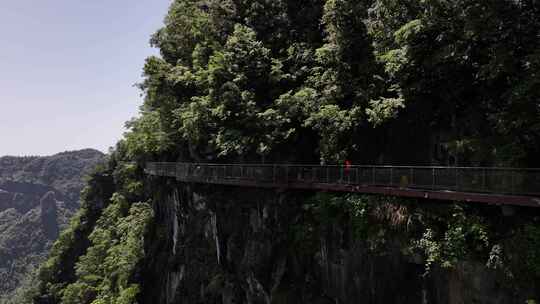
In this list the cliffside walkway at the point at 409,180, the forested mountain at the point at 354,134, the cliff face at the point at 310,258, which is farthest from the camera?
the forested mountain at the point at 354,134

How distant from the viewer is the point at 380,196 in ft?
48.8

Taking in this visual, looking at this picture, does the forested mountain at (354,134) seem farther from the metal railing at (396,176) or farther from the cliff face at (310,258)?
the metal railing at (396,176)

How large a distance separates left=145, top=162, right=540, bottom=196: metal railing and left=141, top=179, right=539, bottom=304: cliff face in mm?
786

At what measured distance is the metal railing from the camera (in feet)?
36.6

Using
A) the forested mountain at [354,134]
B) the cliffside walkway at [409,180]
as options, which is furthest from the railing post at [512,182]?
the forested mountain at [354,134]

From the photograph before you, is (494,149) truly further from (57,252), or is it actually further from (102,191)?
(102,191)

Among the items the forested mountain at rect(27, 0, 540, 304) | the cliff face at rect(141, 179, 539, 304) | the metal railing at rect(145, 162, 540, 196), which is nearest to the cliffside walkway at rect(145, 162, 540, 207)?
the metal railing at rect(145, 162, 540, 196)

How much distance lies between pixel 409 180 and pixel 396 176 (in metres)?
0.60

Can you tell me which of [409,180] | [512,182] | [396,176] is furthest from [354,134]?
A: [512,182]

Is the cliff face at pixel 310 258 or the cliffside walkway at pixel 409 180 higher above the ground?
the cliffside walkway at pixel 409 180

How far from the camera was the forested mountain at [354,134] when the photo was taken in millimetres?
11797

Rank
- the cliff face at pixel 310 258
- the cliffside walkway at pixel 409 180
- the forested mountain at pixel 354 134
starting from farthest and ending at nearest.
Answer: the forested mountain at pixel 354 134 → the cliff face at pixel 310 258 → the cliffside walkway at pixel 409 180

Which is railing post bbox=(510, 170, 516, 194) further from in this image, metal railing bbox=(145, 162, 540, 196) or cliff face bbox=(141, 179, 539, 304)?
cliff face bbox=(141, 179, 539, 304)

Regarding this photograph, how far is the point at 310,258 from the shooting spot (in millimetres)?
17281
